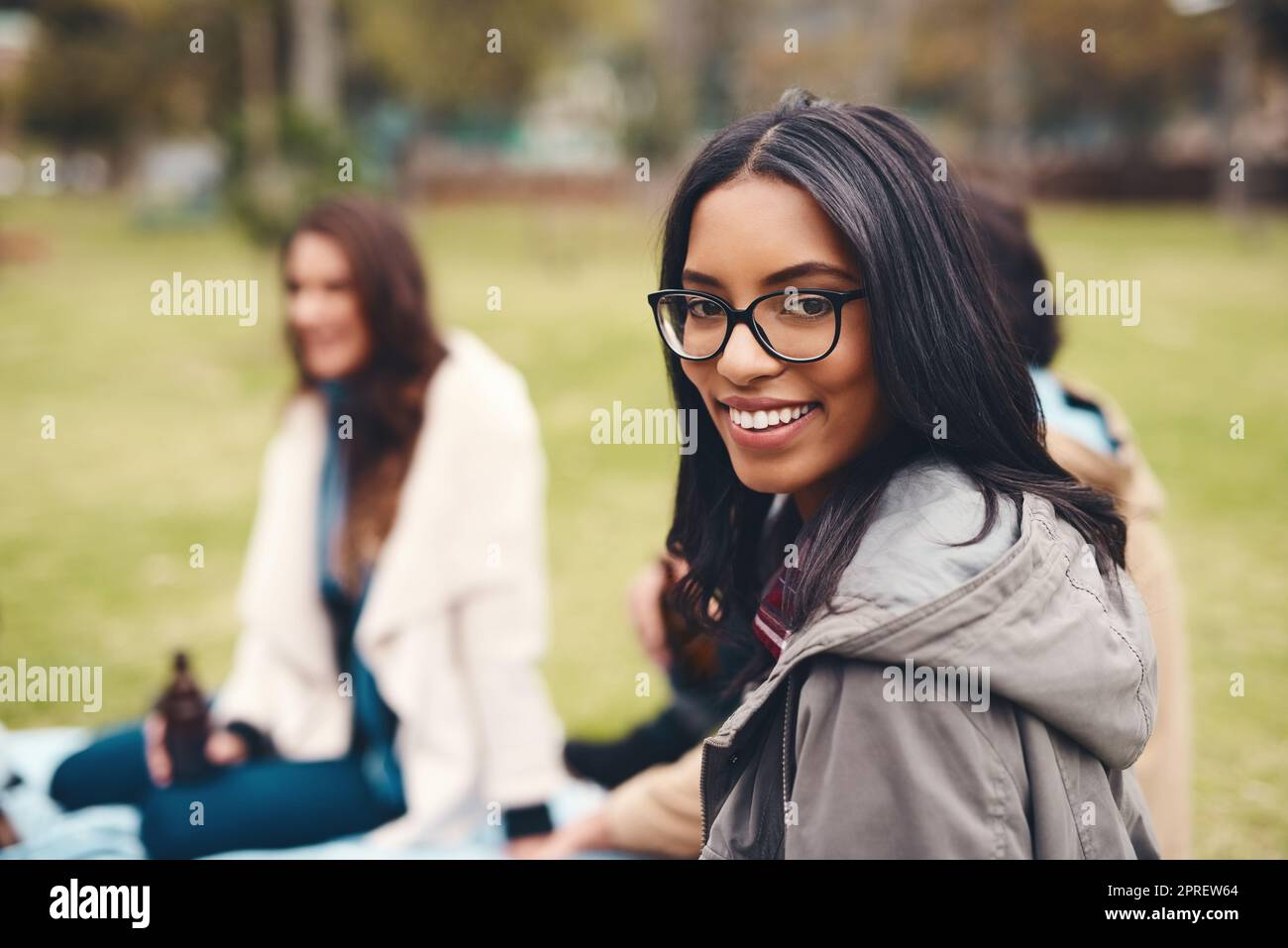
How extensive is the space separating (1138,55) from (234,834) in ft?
113

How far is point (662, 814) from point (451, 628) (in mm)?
1037

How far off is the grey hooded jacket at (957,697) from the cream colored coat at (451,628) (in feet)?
5.66

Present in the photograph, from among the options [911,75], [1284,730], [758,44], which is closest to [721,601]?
[1284,730]

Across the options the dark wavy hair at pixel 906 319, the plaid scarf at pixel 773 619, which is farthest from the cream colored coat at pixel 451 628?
the dark wavy hair at pixel 906 319

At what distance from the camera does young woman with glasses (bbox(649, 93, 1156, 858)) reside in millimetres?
1286

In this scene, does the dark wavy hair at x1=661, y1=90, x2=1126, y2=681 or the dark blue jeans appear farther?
the dark blue jeans

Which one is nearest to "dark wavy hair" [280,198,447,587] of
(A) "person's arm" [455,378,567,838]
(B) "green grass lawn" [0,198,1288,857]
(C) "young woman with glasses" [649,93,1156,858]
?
(A) "person's arm" [455,378,567,838]

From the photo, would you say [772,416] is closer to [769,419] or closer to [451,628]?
[769,419]

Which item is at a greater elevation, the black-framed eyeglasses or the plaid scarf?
the black-framed eyeglasses

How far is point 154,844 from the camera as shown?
9.52 ft

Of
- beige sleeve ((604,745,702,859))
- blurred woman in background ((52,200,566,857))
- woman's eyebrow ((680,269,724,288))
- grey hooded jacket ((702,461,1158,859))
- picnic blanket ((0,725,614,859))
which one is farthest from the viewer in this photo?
blurred woman in background ((52,200,566,857))

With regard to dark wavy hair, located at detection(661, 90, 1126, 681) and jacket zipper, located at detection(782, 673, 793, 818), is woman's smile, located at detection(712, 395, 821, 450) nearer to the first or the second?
dark wavy hair, located at detection(661, 90, 1126, 681)

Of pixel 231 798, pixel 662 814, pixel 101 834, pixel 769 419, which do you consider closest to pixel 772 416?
pixel 769 419

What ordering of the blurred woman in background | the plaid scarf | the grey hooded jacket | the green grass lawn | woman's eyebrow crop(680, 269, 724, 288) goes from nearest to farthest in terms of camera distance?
the grey hooded jacket, woman's eyebrow crop(680, 269, 724, 288), the plaid scarf, the blurred woman in background, the green grass lawn
